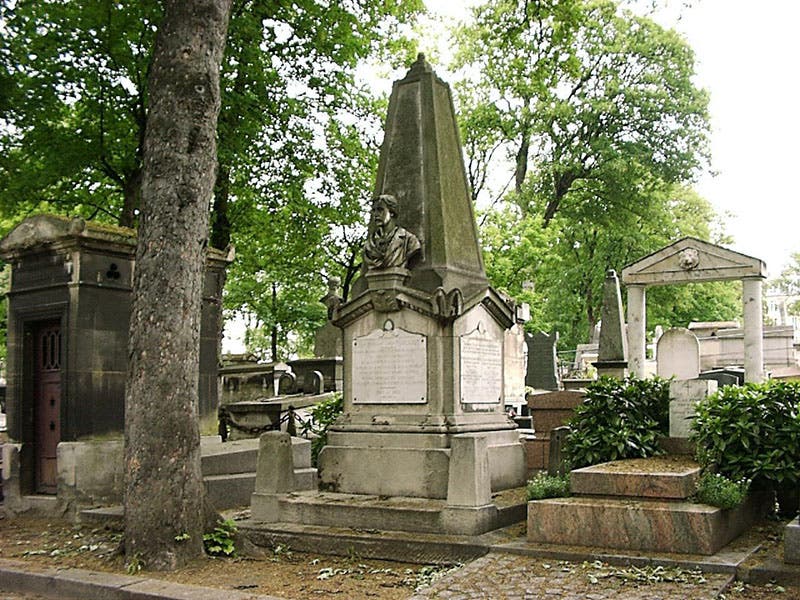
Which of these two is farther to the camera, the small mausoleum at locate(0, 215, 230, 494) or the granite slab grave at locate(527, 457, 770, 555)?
the small mausoleum at locate(0, 215, 230, 494)

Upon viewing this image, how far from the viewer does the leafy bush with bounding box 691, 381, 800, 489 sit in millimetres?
8336

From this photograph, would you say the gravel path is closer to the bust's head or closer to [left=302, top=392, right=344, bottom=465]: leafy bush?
the bust's head

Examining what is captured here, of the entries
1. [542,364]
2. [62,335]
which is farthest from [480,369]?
[542,364]

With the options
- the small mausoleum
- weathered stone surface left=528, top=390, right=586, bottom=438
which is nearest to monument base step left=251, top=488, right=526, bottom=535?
weathered stone surface left=528, top=390, right=586, bottom=438

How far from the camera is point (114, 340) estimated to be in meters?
11.1

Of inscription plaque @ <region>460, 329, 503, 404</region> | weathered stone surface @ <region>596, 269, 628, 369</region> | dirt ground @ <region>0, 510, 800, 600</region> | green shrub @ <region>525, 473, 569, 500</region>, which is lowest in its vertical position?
dirt ground @ <region>0, 510, 800, 600</region>

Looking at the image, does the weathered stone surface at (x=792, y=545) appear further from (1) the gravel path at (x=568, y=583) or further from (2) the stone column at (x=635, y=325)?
(2) the stone column at (x=635, y=325)

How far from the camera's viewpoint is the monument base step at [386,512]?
27.0ft

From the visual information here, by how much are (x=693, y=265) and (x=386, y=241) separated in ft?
26.0

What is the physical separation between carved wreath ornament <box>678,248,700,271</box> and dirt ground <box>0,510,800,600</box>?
7.99 meters

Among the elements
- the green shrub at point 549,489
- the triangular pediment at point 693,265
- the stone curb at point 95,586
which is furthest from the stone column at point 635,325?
the stone curb at point 95,586

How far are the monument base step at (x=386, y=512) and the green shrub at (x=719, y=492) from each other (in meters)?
1.96

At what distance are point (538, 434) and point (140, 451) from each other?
6.08m

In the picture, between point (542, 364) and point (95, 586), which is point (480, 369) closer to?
point (95, 586)
